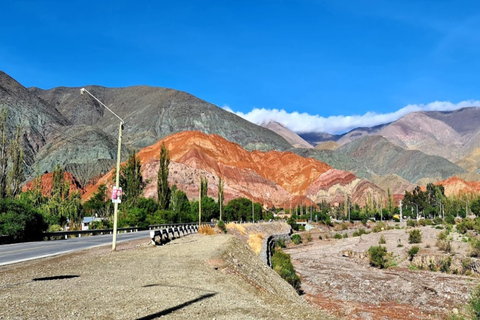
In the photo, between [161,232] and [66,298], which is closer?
[66,298]

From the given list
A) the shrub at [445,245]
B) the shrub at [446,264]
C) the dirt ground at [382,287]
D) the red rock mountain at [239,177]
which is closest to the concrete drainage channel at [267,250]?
the dirt ground at [382,287]

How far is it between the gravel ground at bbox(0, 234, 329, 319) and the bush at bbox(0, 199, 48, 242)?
17050 mm

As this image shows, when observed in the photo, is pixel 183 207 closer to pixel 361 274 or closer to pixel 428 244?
pixel 428 244

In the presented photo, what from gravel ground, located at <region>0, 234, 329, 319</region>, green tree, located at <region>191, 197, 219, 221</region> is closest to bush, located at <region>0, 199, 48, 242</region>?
gravel ground, located at <region>0, 234, 329, 319</region>

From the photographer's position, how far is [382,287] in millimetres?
35875

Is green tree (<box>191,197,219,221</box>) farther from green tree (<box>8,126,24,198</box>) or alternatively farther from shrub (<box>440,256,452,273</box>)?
shrub (<box>440,256,452,273</box>)

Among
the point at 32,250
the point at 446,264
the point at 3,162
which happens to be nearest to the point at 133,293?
the point at 32,250

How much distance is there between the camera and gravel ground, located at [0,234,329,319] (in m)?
9.63

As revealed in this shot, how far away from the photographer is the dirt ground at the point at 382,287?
1110 inches

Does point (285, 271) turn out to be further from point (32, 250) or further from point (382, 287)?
point (32, 250)

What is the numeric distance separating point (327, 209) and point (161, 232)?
139 m

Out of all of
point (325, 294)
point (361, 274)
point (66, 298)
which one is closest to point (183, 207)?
point (361, 274)

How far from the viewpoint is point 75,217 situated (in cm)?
6159

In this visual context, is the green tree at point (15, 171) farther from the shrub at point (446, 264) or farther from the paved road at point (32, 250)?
the shrub at point (446, 264)
